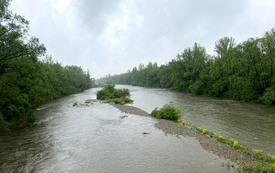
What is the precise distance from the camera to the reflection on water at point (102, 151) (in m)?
15.8

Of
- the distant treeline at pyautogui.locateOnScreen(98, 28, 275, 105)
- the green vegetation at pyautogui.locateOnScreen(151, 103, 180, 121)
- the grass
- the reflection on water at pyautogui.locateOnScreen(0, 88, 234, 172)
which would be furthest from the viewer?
the distant treeline at pyautogui.locateOnScreen(98, 28, 275, 105)

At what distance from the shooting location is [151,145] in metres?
20.3

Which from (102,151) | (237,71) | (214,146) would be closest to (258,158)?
(214,146)

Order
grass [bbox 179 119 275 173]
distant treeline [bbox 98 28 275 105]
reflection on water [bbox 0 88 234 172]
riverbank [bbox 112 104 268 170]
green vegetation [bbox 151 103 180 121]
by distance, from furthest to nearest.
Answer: distant treeline [bbox 98 28 275 105], green vegetation [bbox 151 103 180 121], reflection on water [bbox 0 88 234 172], riverbank [bbox 112 104 268 170], grass [bbox 179 119 275 173]

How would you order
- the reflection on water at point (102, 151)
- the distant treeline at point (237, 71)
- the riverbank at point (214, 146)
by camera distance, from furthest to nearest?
1. the distant treeline at point (237, 71)
2. the reflection on water at point (102, 151)
3. the riverbank at point (214, 146)

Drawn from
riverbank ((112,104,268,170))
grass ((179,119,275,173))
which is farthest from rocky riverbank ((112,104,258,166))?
grass ((179,119,275,173))

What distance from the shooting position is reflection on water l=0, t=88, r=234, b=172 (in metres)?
15.8

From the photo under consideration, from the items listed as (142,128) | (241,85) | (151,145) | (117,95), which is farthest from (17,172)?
(117,95)

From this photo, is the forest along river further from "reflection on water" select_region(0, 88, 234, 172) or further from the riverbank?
the riverbank

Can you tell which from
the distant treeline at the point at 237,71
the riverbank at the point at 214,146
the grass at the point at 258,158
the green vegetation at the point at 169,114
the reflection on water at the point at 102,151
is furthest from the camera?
the distant treeline at the point at 237,71

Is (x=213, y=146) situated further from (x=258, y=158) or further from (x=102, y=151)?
(x=102, y=151)

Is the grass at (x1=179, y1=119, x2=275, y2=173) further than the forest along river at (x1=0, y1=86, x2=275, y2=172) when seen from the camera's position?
No

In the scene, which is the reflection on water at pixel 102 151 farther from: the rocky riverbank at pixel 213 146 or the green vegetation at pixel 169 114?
the green vegetation at pixel 169 114

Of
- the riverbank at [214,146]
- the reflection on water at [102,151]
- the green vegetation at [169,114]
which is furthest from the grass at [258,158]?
the green vegetation at [169,114]
